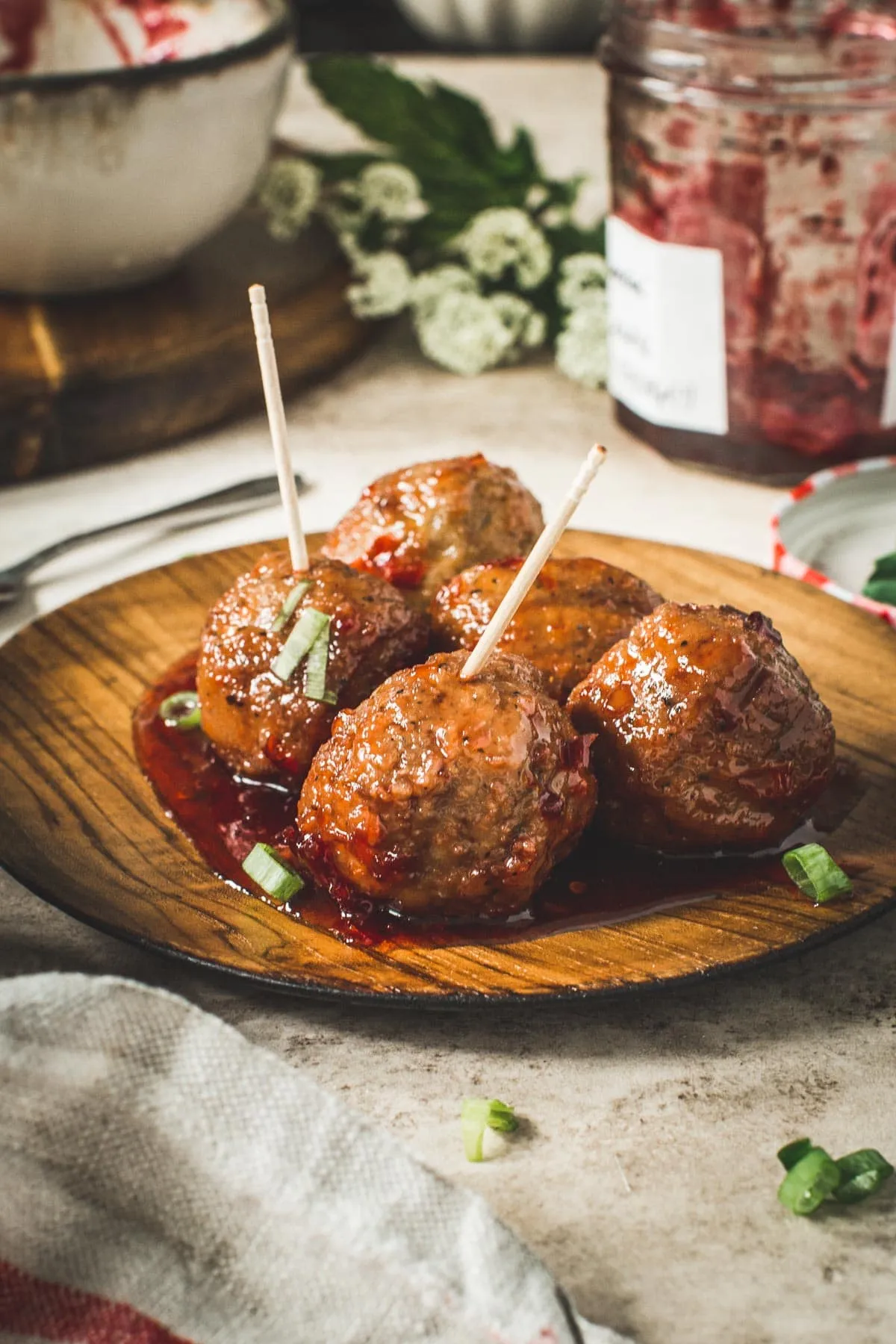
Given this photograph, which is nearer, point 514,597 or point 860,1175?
point 860,1175

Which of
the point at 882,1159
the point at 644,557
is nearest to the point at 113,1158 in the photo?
the point at 882,1159

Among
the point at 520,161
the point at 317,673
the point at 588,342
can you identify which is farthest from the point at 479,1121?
the point at 520,161

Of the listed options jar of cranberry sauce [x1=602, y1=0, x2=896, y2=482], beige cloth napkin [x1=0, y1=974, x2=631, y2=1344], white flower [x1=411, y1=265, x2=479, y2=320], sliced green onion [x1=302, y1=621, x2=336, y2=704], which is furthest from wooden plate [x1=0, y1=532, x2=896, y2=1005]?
white flower [x1=411, y1=265, x2=479, y2=320]

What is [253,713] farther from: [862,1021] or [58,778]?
[862,1021]

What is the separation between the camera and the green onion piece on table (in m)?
1.63

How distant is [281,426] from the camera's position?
2.17m

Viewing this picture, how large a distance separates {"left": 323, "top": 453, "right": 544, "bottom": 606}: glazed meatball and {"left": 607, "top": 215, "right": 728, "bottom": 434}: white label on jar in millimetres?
945

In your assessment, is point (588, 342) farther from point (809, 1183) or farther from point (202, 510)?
point (809, 1183)

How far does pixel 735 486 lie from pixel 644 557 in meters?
0.87

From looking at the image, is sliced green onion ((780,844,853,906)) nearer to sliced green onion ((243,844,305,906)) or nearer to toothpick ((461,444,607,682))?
toothpick ((461,444,607,682))

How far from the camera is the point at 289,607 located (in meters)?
2.18

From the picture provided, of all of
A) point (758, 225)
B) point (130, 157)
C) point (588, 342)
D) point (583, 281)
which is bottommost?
point (588, 342)

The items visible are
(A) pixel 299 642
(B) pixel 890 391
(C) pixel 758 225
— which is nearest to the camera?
(A) pixel 299 642

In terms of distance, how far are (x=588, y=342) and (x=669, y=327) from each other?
2.46 ft
